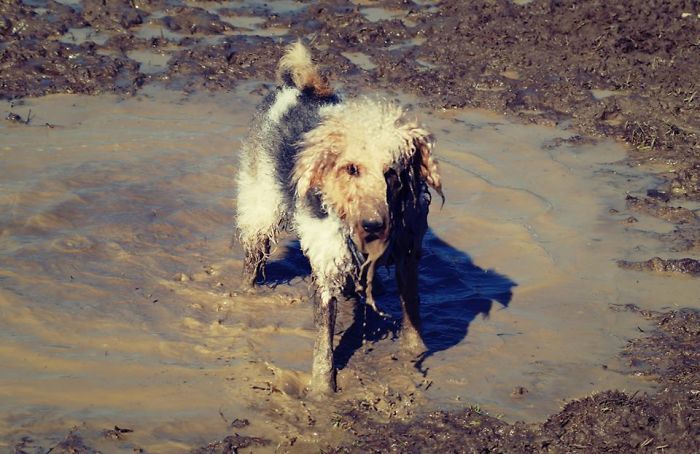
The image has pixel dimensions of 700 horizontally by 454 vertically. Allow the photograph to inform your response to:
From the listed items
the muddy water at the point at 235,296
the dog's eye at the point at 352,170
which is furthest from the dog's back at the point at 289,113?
the muddy water at the point at 235,296

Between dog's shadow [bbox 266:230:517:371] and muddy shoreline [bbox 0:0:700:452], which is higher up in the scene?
muddy shoreline [bbox 0:0:700:452]

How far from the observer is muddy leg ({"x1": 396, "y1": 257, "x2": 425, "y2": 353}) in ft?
18.2

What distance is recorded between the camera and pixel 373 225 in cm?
461

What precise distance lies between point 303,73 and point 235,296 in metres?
1.78

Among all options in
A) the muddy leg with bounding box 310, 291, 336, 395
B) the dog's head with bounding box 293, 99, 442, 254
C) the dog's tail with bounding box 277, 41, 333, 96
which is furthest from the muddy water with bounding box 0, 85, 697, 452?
the dog's tail with bounding box 277, 41, 333, 96

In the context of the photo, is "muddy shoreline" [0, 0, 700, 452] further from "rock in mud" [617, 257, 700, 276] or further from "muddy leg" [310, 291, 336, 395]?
"muddy leg" [310, 291, 336, 395]

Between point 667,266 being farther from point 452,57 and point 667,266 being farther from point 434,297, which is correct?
point 452,57

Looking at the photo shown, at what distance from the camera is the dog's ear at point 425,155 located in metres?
4.88

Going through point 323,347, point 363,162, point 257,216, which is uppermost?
point 363,162

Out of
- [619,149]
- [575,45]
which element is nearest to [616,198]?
→ [619,149]

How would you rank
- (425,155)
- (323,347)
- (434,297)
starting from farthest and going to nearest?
(434,297) → (323,347) → (425,155)

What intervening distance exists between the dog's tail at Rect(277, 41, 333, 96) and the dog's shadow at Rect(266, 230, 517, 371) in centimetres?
124

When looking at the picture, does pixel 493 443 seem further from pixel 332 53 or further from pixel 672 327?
pixel 332 53

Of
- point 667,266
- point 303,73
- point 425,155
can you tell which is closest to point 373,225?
point 425,155
